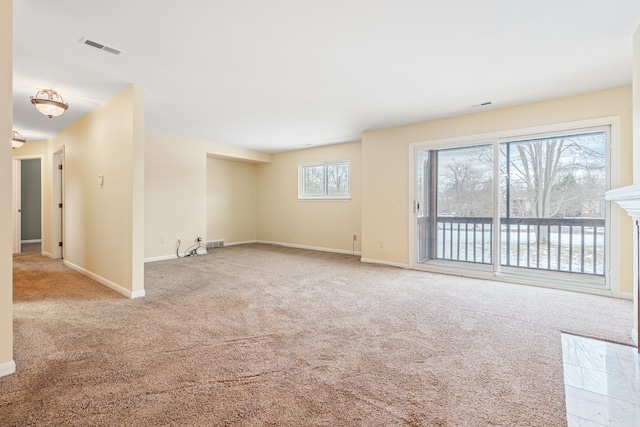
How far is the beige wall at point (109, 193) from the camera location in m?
3.30

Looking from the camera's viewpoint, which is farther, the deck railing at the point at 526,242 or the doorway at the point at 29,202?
the doorway at the point at 29,202

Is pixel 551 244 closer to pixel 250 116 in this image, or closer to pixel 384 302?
pixel 384 302

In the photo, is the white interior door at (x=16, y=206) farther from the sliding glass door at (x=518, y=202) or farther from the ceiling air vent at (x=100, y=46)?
the sliding glass door at (x=518, y=202)

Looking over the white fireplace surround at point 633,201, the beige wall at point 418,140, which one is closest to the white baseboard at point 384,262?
the beige wall at point 418,140

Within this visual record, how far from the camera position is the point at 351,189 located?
6.34m

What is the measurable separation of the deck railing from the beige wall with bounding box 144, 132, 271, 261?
4.44m

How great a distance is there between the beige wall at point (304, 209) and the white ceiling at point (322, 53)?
2307mm

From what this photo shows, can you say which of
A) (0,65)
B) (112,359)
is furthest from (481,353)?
(0,65)

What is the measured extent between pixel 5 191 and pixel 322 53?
97.8 inches

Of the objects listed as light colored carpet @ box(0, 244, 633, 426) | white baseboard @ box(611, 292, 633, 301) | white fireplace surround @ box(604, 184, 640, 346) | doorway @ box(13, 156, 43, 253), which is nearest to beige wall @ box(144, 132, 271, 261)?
light colored carpet @ box(0, 244, 633, 426)

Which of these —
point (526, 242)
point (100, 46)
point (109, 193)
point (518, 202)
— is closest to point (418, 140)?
point (518, 202)

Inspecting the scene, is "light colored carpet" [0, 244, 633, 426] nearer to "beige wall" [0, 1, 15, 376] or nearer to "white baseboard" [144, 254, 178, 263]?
"beige wall" [0, 1, 15, 376]

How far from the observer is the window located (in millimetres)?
6582

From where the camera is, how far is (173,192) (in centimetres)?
575
